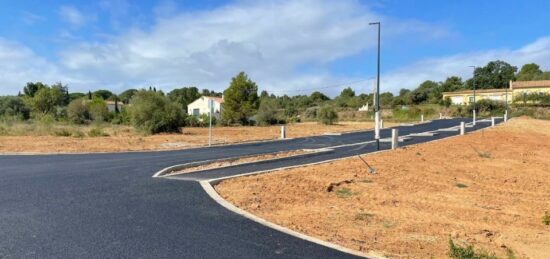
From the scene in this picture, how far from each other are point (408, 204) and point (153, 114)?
28.3 metres

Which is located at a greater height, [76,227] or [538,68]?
[538,68]

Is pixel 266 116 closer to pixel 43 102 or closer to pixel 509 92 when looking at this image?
pixel 43 102

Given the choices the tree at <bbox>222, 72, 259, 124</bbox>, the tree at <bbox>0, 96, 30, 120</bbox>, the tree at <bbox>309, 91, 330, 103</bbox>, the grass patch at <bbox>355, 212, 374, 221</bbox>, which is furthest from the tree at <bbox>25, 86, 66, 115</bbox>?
the grass patch at <bbox>355, 212, 374, 221</bbox>

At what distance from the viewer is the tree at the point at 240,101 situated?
5697cm

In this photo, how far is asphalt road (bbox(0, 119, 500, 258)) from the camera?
5.18 meters

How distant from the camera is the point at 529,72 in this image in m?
121

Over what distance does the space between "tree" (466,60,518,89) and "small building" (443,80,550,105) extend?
48.7 feet

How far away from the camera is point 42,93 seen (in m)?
70.9

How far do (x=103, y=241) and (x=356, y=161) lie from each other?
10.3 metres

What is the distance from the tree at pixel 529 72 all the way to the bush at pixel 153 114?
107 metres

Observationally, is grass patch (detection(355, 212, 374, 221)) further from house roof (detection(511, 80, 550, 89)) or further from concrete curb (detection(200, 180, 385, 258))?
house roof (detection(511, 80, 550, 89))

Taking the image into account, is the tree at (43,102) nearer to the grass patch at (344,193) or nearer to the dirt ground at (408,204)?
the dirt ground at (408,204)

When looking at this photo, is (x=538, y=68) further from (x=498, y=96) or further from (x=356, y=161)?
(x=356, y=161)

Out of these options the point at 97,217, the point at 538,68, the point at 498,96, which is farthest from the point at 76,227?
the point at 538,68
